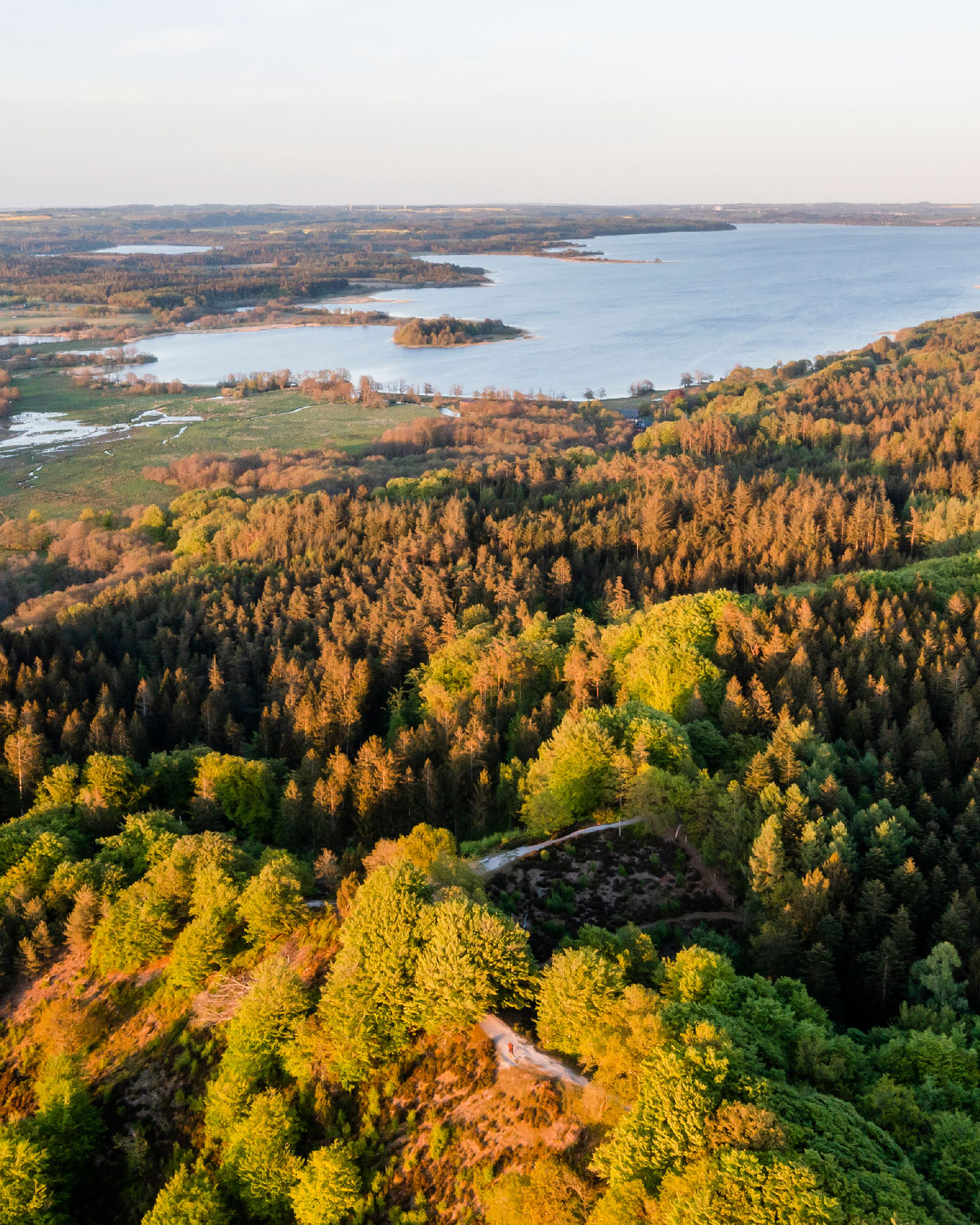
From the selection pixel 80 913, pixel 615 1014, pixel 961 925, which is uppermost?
pixel 615 1014

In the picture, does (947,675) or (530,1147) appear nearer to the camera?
(530,1147)

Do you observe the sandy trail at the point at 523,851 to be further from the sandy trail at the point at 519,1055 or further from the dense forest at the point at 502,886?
the sandy trail at the point at 519,1055

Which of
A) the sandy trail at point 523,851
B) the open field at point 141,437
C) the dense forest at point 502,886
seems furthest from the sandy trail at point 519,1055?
the open field at point 141,437

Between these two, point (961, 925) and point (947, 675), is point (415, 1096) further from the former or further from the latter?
point (947, 675)

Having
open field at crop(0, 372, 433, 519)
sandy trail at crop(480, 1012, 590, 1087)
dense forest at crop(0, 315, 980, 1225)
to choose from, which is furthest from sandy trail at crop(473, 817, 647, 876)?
open field at crop(0, 372, 433, 519)

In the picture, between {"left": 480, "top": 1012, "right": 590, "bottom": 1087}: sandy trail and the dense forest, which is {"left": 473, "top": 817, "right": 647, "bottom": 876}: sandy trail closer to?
the dense forest

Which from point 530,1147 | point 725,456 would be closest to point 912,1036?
point 530,1147
